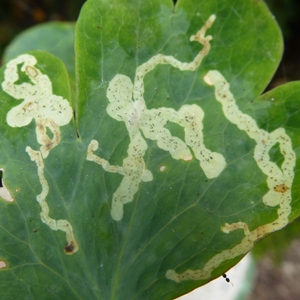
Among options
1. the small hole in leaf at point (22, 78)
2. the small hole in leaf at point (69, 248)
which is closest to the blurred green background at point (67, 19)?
the small hole in leaf at point (22, 78)

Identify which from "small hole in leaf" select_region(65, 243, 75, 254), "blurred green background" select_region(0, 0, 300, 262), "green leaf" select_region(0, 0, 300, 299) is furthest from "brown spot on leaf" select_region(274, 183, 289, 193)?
"blurred green background" select_region(0, 0, 300, 262)

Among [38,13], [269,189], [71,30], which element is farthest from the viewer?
[38,13]

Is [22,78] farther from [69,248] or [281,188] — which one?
[281,188]

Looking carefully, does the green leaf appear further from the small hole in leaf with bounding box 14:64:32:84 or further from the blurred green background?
the blurred green background

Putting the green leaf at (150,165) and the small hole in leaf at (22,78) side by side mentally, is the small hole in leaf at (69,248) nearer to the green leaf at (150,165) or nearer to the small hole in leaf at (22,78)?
the green leaf at (150,165)

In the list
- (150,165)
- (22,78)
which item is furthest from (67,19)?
(150,165)

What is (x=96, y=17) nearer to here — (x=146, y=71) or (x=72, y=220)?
(x=146, y=71)

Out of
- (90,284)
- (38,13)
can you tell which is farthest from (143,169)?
(38,13)

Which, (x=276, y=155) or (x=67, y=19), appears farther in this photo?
(x=67, y=19)
